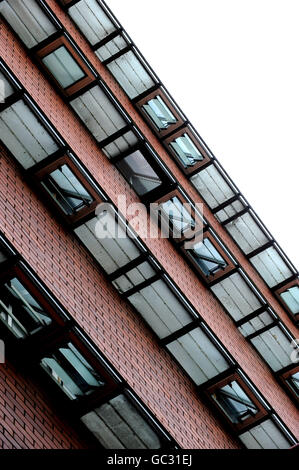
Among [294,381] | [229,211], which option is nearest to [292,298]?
[229,211]

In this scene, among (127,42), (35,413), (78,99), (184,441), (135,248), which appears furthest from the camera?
(127,42)

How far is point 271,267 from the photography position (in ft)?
76.7

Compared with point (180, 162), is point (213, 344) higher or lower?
lower

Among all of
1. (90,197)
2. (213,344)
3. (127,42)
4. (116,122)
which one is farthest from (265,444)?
(127,42)

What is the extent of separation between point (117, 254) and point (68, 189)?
1.48 m

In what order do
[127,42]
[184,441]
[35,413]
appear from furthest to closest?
[127,42] → [184,441] → [35,413]

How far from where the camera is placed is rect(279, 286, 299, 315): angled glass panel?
76.5 feet

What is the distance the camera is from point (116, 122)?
19.4 meters

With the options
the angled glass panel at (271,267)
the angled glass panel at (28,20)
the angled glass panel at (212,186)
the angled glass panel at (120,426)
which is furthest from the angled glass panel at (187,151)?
the angled glass panel at (120,426)

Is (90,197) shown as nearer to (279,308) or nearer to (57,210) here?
(57,210)

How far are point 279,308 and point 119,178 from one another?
642 cm

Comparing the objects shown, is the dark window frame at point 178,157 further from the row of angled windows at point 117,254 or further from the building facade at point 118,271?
the row of angled windows at point 117,254

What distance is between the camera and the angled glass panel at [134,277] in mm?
16328

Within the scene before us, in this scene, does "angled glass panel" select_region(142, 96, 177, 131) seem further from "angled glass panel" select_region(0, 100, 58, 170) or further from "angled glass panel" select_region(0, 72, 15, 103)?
"angled glass panel" select_region(0, 72, 15, 103)
